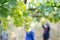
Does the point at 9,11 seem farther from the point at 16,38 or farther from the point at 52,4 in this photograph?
the point at 16,38

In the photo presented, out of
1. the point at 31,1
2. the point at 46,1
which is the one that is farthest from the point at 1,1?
the point at 31,1

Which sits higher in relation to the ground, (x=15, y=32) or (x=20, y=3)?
(x=20, y=3)

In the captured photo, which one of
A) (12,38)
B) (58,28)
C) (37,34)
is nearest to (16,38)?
(12,38)

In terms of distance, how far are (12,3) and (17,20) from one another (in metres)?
0.15

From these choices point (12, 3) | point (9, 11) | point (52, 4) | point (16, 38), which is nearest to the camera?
point (12, 3)

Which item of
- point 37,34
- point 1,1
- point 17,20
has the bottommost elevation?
point 37,34

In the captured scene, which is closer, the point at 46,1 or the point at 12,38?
the point at 46,1

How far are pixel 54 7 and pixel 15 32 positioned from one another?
12.7 ft

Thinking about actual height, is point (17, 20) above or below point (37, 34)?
above

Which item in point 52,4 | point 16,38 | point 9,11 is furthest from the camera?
point 16,38

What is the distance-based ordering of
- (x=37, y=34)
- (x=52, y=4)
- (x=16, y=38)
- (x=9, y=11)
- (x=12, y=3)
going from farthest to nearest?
(x=37, y=34)
(x=16, y=38)
(x=52, y=4)
(x=9, y=11)
(x=12, y=3)

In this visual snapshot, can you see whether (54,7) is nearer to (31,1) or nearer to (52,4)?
(52,4)

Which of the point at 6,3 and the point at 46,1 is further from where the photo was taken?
the point at 46,1

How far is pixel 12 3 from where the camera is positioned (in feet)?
2.44
